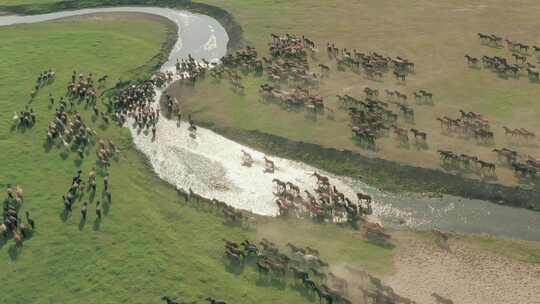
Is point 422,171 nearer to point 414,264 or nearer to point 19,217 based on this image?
point 414,264

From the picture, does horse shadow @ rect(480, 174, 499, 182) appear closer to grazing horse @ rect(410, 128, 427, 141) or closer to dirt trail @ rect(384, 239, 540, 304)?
grazing horse @ rect(410, 128, 427, 141)

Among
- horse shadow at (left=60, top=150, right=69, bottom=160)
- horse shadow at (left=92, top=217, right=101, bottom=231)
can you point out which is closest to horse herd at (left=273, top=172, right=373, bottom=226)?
horse shadow at (left=92, top=217, right=101, bottom=231)

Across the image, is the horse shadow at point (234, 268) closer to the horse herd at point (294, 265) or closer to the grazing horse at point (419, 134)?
the horse herd at point (294, 265)

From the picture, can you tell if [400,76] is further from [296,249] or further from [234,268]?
[234,268]

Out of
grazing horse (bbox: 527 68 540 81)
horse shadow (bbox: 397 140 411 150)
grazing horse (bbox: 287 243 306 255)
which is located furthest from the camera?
grazing horse (bbox: 527 68 540 81)

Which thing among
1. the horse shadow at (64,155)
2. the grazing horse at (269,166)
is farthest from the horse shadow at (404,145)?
the horse shadow at (64,155)

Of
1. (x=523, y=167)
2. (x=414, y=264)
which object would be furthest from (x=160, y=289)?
(x=523, y=167)

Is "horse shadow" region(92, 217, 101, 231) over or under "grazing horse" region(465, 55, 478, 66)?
under

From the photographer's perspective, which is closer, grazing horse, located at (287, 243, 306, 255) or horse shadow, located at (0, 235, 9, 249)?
grazing horse, located at (287, 243, 306, 255)
